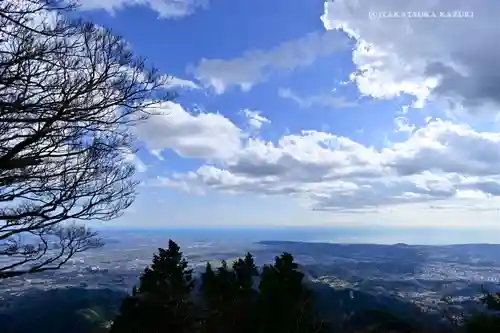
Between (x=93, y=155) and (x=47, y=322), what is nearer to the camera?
(x=93, y=155)

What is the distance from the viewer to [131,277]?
10469cm

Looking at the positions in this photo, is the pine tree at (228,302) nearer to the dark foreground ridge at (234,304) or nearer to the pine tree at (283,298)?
the dark foreground ridge at (234,304)

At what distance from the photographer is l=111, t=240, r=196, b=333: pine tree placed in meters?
17.9

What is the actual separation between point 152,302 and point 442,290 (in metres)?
98.4

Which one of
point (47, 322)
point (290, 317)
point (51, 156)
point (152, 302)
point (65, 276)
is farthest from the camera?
point (65, 276)

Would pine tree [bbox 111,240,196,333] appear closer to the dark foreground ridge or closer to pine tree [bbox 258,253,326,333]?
the dark foreground ridge

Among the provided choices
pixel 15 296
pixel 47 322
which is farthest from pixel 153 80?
pixel 15 296

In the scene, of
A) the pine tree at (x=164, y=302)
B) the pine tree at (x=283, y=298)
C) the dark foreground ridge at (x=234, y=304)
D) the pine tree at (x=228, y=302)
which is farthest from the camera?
the pine tree at (x=164, y=302)

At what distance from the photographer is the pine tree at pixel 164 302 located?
58.7 feet

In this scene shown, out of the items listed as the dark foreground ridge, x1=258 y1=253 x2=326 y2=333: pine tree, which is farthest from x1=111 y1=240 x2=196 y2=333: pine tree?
x1=258 y1=253 x2=326 y2=333: pine tree

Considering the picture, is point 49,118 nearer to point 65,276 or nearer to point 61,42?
point 61,42

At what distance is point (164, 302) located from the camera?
58.6 feet

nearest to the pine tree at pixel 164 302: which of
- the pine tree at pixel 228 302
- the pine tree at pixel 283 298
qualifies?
the pine tree at pixel 228 302

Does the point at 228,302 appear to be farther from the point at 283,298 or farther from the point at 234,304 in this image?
the point at 283,298
